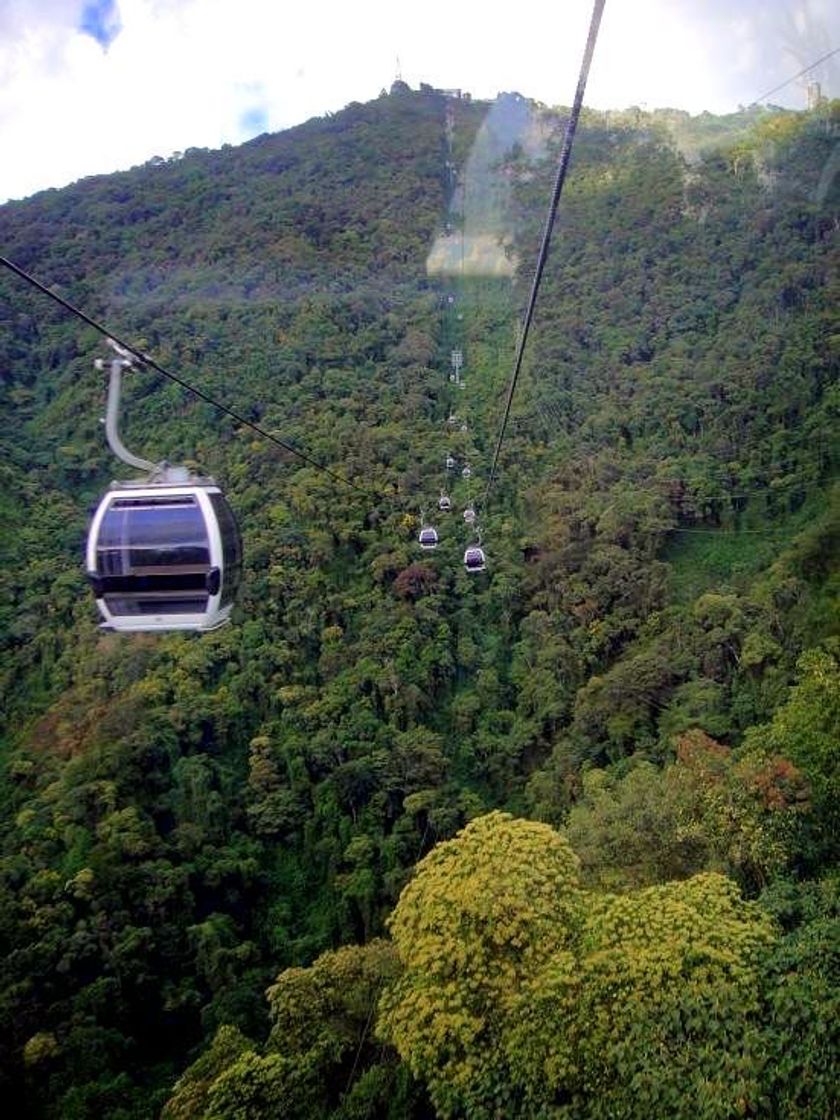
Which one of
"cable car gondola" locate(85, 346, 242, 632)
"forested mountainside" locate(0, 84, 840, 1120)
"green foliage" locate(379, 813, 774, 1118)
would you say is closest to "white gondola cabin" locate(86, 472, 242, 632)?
"cable car gondola" locate(85, 346, 242, 632)

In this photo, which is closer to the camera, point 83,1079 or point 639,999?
point 639,999

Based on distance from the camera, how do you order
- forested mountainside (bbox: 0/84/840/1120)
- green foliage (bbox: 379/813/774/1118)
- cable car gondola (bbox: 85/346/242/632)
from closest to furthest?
cable car gondola (bbox: 85/346/242/632), green foliage (bbox: 379/813/774/1118), forested mountainside (bbox: 0/84/840/1120)

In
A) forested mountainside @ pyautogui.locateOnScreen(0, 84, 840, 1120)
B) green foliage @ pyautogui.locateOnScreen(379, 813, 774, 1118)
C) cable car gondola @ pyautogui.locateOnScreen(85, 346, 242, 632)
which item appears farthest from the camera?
forested mountainside @ pyautogui.locateOnScreen(0, 84, 840, 1120)

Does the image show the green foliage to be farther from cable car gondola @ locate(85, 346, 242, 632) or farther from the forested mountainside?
cable car gondola @ locate(85, 346, 242, 632)

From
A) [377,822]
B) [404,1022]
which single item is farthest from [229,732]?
[404,1022]

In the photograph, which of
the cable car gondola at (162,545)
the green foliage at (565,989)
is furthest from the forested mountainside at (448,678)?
the cable car gondola at (162,545)

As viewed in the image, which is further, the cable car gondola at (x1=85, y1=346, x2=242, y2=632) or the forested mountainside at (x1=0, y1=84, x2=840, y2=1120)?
the forested mountainside at (x1=0, y1=84, x2=840, y2=1120)

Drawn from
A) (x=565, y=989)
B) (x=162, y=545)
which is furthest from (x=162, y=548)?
(x=565, y=989)

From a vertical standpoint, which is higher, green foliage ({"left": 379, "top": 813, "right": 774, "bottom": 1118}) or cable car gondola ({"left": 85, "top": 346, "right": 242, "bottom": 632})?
cable car gondola ({"left": 85, "top": 346, "right": 242, "bottom": 632})

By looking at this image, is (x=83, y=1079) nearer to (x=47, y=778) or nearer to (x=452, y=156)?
(x=47, y=778)
